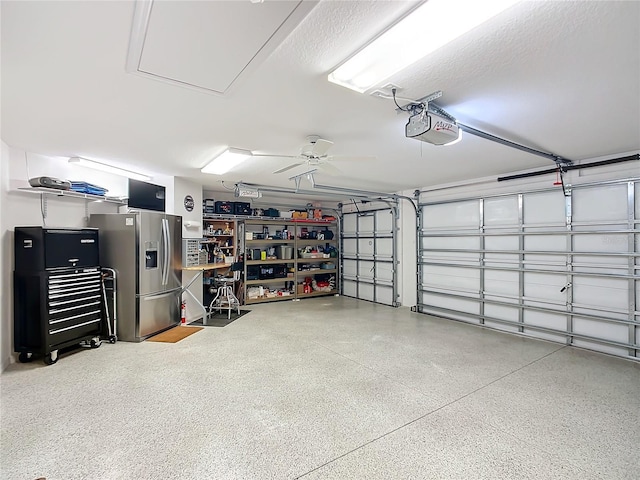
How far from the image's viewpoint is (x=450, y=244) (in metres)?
5.76

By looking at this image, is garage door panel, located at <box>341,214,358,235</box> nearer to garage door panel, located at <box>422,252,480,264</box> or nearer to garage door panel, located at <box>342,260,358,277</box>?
garage door panel, located at <box>342,260,358,277</box>

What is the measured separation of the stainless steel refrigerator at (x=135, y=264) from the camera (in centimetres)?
436

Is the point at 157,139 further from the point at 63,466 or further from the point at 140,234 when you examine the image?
the point at 63,466

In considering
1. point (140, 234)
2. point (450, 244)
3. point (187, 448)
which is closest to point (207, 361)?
point (187, 448)

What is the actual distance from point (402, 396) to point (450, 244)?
3695mm

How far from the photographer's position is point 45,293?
11.2 ft

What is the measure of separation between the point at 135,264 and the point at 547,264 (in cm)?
608

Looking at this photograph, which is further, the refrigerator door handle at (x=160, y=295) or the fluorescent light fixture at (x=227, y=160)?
the refrigerator door handle at (x=160, y=295)

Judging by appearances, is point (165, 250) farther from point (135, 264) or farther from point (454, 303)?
point (454, 303)

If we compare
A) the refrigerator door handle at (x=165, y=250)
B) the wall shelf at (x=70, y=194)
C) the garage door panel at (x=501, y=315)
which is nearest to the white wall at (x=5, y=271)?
the wall shelf at (x=70, y=194)

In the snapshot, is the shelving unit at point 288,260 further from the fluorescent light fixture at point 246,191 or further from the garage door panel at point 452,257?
the garage door panel at point 452,257

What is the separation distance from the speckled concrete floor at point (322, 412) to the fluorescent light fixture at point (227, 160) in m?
2.44

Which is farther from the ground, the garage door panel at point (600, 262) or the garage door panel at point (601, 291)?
the garage door panel at point (600, 262)

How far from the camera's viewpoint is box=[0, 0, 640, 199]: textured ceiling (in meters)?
1.46
